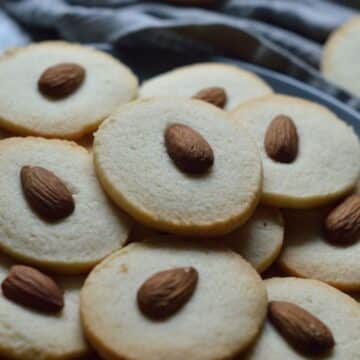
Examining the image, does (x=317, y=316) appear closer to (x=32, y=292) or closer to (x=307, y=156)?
(x=307, y=156)

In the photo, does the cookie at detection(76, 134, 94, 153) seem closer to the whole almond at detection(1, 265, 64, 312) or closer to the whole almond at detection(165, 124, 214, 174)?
the whole almond at detection(165, 124, 214, 174)

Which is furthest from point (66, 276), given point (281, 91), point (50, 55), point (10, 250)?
point (281, 91)

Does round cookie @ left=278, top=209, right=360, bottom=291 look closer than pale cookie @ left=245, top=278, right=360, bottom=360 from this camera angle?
No

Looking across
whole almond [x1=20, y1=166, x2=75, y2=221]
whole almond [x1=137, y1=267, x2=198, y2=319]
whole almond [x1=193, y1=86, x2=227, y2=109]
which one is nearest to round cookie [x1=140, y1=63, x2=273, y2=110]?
whole almond [x1=193, y1=86, x2=227, y2=109]

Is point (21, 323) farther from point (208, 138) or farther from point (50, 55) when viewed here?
point (50, 55)

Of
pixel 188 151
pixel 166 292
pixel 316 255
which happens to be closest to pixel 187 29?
pixel 188 151

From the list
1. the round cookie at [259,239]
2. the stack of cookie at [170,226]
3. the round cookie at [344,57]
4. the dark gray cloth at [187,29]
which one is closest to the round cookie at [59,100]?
the stack of cookie at [170,226]
